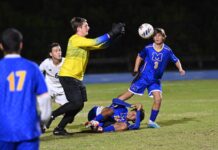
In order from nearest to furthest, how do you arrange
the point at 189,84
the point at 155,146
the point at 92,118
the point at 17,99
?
the point at 17,99, the point at 155,146, the point at 92,118, the point at 189,84

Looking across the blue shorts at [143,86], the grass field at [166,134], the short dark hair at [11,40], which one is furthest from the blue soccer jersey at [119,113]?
the short dark hair at [11,40]

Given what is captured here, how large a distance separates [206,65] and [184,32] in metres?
2.37

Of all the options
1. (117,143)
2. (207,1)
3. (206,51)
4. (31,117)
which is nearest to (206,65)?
(206,51)

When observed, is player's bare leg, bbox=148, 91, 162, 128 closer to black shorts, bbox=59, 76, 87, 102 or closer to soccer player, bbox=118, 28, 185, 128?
soccer player, bbox=118, 28, 185, 128

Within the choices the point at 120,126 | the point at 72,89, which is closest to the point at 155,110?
the point at 120,126

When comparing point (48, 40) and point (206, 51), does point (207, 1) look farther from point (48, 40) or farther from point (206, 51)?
point (48, 40)

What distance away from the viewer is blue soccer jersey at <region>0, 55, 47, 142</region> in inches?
191

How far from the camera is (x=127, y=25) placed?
2764cm

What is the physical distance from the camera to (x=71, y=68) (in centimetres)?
957

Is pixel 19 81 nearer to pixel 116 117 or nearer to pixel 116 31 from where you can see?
pixel 116 31

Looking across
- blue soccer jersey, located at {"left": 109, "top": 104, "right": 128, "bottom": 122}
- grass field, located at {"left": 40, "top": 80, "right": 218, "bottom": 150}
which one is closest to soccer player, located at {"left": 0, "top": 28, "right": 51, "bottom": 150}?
grass field, located at {"left": 40, "top": 80, "right": 218, "bottom": 150}

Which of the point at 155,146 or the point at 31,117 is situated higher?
the point at 31,117

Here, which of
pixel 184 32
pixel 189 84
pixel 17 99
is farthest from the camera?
pixel 184 32

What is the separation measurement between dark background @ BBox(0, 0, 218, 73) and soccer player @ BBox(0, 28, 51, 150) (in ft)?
74.7
